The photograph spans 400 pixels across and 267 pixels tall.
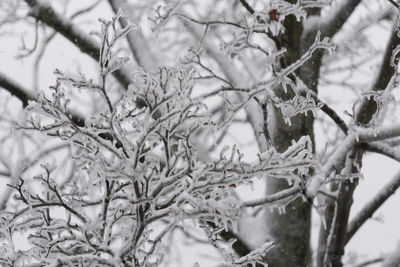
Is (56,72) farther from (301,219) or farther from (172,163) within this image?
(301,219)

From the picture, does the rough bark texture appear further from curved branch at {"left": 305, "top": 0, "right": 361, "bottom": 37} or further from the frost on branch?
the frost on branch

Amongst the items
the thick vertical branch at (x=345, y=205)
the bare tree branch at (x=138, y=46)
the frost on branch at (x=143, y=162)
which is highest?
the bare tree branch at (x=138, y=46)

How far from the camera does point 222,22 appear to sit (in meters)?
2.90

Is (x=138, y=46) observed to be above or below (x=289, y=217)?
above

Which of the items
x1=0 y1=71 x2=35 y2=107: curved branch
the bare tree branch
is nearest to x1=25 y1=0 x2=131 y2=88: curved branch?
the bare tree branch

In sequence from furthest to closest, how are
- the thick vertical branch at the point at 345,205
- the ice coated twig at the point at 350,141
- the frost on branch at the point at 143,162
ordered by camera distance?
the thick vertical branch at the point at 345,205 < the ice coated twig at the point at 350,141 < the frost on branch at the point at 143,162

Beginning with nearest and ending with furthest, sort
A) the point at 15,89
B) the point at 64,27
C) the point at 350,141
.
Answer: the point at 350,141
the point at 15,89
the point at 64,27

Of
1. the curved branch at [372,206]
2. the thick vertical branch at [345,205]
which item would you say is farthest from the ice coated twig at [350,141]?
the curved branch at [372,206]

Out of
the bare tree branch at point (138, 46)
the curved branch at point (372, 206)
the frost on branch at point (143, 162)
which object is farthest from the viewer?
the curved branch at point (372, 206)

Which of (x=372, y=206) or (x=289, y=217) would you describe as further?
(x=372, y=206)

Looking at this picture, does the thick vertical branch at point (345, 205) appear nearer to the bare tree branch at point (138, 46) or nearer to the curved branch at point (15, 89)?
the bare tree branch at point (138, 46)

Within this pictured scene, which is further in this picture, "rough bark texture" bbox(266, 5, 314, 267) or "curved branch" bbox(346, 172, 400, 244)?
"curved branch" bbox(346, 172, 400, 244)

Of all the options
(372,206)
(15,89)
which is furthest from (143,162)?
(372,206)

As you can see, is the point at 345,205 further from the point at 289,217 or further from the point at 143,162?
the point at 143,162
